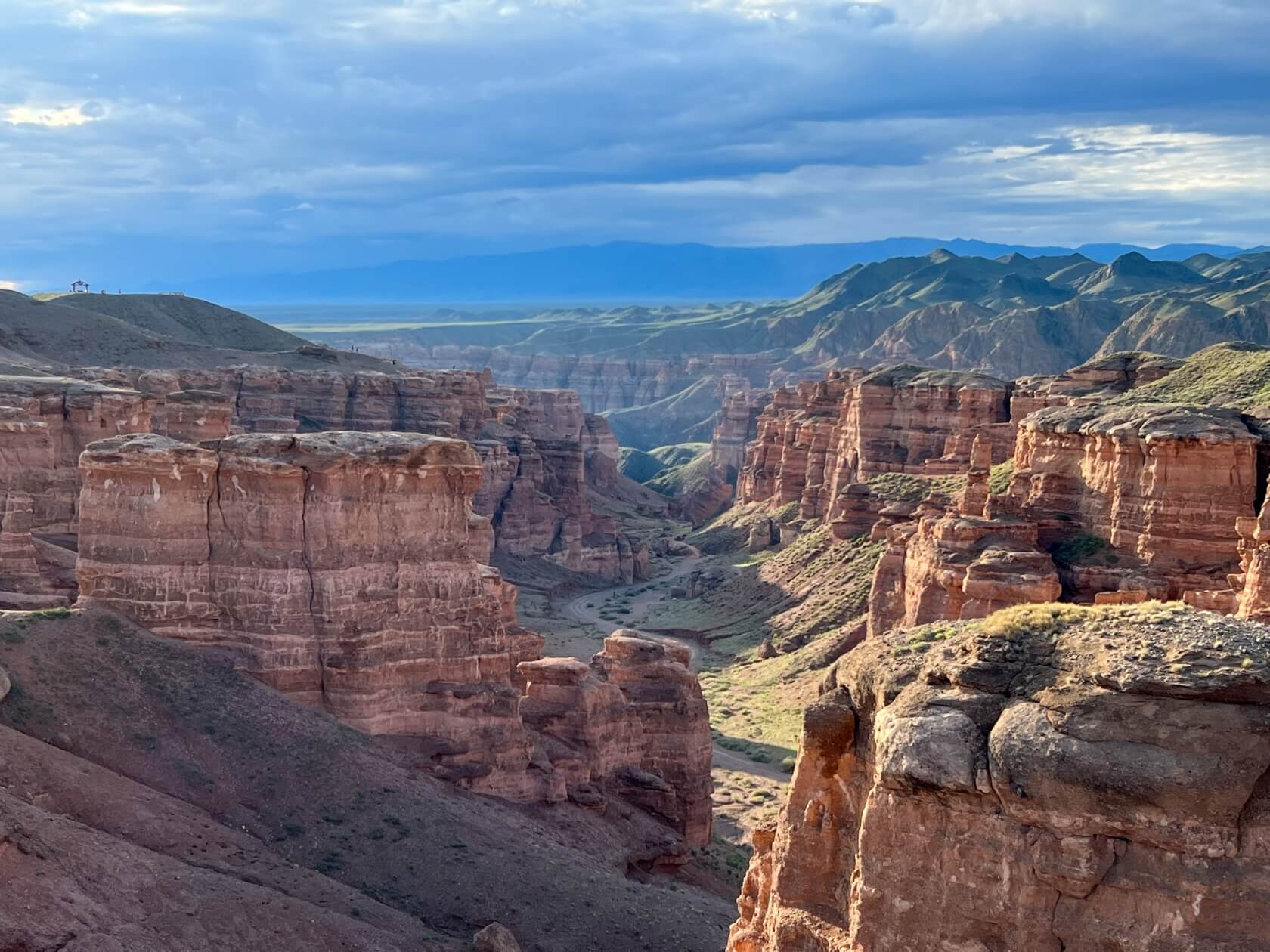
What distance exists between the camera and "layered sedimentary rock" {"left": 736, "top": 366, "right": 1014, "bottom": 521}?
257 feet

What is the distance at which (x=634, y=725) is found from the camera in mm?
37938

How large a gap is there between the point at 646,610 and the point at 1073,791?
232 feet

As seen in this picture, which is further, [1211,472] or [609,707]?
[1211,472]

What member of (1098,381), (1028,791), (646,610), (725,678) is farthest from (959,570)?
(646,610)

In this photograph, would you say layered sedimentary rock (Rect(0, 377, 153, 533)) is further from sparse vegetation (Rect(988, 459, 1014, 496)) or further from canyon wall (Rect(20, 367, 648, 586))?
sparse vegetation (Rect(988, 459, 1014, 496))

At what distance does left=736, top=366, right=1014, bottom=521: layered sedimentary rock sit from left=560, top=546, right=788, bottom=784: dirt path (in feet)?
28.8

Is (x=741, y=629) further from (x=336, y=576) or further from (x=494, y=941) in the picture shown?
(x=494, y=941)

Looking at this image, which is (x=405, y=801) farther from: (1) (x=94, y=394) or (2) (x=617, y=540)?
(2) (x=617, y=540)

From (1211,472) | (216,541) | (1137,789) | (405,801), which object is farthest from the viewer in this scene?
(1211,472)

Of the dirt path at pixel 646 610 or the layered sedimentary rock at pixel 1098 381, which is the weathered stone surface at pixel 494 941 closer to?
the dirt path at pixel 646 610

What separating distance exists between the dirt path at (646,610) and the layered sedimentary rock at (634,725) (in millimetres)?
11100

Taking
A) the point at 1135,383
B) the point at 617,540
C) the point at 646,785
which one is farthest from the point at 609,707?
the point at 617,540

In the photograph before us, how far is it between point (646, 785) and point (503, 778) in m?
4.85

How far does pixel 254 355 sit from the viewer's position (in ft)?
357
